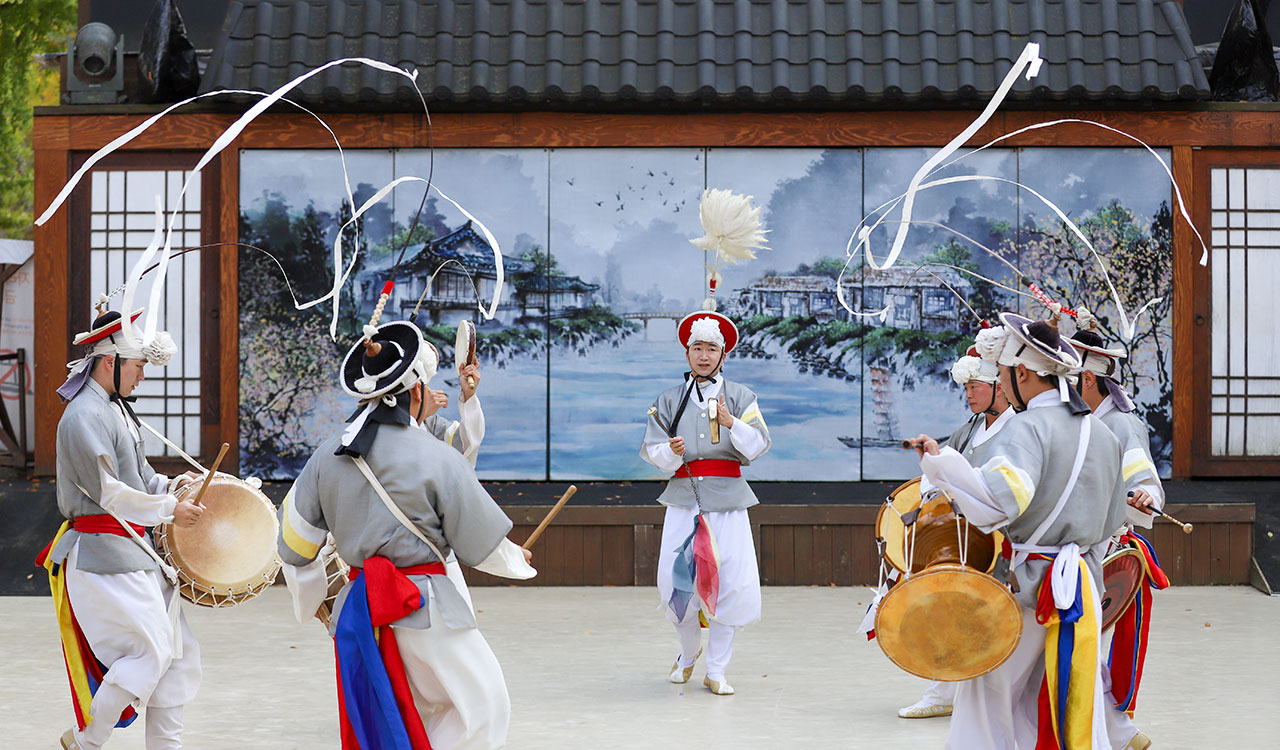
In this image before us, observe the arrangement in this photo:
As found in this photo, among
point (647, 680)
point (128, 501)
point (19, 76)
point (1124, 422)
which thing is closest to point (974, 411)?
point (1124, 422)

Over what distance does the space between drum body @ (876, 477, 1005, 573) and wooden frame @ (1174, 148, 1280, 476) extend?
200 inches

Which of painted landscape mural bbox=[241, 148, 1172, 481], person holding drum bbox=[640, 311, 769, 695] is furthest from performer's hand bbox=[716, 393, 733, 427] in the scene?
painted landscape mural bbox=[241, 148, 1172, 481]

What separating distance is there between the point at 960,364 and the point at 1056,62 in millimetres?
3956

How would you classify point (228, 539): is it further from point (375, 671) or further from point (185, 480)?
point (375, 671)

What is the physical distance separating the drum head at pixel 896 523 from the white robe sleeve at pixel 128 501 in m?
2.35

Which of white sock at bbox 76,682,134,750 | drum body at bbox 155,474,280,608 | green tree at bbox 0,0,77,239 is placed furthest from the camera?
green tree at bbox 0,0,77,239

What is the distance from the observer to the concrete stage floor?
5.02 meters

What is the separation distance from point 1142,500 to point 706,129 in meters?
5.11

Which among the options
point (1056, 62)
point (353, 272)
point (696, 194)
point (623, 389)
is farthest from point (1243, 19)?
point (353, 272)

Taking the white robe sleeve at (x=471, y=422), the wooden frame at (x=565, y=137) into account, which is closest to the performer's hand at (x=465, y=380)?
the white robe sleeve at (x=471, y=422)

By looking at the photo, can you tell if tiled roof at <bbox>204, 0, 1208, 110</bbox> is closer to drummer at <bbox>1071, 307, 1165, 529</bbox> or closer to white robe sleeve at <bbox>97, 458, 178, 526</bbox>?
drummer at <bbox>1071, 307, 1165, 529</bbox>

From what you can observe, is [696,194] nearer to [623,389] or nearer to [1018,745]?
[623,389]

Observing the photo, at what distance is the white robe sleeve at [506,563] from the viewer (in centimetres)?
384

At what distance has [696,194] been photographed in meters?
9.23
